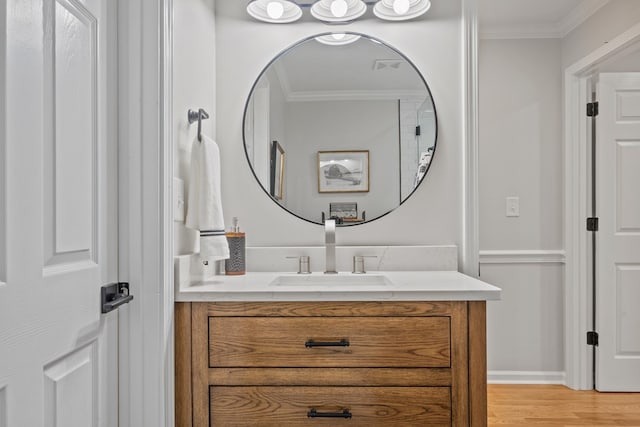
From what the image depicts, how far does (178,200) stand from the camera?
5.25ft

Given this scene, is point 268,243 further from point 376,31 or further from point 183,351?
point 376,31

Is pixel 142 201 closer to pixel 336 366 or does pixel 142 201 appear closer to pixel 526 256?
pixel 336 366

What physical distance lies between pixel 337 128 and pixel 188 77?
2.33ft

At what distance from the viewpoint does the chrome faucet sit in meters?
1.93

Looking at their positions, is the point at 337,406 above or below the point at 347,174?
below

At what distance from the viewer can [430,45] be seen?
6.81ft

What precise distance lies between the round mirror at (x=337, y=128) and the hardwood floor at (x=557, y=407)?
1406 mm

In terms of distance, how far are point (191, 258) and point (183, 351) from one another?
1.10ft

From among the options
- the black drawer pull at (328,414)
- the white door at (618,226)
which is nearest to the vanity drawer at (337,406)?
the black drawer pull at (328,414)

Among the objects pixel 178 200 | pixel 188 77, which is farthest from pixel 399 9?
pixel 178 200

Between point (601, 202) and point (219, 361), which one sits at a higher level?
point (601, 202)

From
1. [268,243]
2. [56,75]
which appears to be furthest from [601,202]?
[56,75]

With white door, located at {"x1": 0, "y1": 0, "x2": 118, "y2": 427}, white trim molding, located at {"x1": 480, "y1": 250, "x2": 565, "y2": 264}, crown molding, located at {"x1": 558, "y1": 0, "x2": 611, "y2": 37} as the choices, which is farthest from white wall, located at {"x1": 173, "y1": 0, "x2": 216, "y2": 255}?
crown molding, located at {"x1": 558, "y1": 0, "x2": 611, "y2": 37}

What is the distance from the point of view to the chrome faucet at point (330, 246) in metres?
1.93
